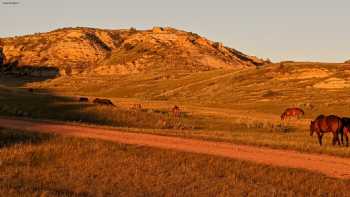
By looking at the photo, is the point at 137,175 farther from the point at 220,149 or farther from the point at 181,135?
the point at 181,135

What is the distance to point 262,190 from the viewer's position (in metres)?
17.0

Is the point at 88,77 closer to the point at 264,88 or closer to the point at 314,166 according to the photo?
the point at 264,88

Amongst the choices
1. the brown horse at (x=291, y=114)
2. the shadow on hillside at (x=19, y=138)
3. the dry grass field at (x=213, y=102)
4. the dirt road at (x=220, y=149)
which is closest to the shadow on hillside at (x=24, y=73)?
the dry grass field at (x=213, y=102)

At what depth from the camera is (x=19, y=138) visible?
26078 millimetres

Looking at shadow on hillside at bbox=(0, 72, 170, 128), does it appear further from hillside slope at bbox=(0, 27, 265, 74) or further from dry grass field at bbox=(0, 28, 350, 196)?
hillside slope at bbox=(0, 27, 265, 74)

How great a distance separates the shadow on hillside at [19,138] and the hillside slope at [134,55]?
432 ft

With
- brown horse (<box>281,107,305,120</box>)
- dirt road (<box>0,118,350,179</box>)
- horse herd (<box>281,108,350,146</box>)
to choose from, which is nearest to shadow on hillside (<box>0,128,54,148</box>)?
dirt road (<box>0,118,350,179</box>)

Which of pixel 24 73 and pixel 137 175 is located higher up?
pixel 24 73

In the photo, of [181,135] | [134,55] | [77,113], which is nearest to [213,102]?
[77,113]

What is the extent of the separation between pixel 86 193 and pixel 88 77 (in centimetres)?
14207

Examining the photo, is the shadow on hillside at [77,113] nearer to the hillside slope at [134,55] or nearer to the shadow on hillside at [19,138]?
the shadow on hillside at [19,138]

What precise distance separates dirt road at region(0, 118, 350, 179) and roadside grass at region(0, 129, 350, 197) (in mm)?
1207

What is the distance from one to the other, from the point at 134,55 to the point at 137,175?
159 metres

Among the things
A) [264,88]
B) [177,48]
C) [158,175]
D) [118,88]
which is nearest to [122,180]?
[158,175]
